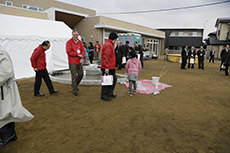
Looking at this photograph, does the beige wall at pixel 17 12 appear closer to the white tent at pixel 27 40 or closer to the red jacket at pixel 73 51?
the white tent at pixel 27 40

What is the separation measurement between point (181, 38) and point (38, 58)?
34953 millimetres

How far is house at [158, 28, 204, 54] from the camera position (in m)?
33.6

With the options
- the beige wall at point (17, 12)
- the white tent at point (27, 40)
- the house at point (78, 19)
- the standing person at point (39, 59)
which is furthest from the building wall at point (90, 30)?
the standing person at point (39, 59)

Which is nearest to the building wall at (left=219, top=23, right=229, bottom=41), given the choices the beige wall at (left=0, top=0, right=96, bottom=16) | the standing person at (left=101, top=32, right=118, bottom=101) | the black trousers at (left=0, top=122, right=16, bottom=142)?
the beige wall at (left=0, top=0, right=96, bottom=16)

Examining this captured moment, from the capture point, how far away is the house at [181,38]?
3360cm

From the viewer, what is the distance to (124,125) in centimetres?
303

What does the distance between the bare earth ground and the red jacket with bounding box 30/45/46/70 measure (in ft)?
2.98

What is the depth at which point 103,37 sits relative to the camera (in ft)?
54.6

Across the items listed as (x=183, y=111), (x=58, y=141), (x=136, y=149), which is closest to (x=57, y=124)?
(x=58, y=141)

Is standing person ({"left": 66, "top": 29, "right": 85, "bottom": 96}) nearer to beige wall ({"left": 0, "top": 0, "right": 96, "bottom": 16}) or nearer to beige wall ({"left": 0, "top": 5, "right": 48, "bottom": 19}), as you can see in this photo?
beige wall ({"left": 0, "top": 5, "right": 48, "bottom": 19})

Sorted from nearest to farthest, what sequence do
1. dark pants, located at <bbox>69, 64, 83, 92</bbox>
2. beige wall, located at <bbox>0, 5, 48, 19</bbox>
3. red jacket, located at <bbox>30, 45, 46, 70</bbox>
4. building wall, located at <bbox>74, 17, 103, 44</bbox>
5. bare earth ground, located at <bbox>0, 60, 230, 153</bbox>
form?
1. bare earth ground, located at <bbox>0, 60, 230, 153</bbox>
2. red jacket, located at <bbox>30, 45, 46, 70</bbox>
3. dark pants, located at <bbox>69, 64, 83, 92</bbox>
4. beige wall, located at <bbox>0, 5, 48, 19</bbox>
5. building wall, located at <bbox>74, 17, 103, 44</bbox>

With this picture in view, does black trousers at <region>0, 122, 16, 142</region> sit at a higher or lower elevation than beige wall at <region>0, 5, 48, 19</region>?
lower

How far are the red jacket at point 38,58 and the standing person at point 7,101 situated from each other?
239 cm

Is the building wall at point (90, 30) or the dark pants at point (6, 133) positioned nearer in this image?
the dark pants at point (6, 133)
